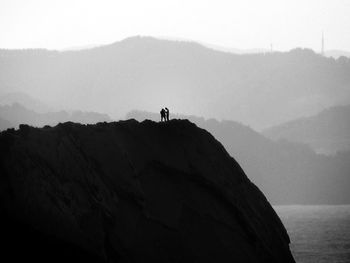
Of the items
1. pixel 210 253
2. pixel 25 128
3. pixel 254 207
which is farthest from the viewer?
pixel 254 207

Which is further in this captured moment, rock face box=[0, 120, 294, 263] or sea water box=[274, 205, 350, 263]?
sea water box=[274, 205, 350, 263]

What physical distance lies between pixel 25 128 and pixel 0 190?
3372mm

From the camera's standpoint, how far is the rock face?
29.7 meters

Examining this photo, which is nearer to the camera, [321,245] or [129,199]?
[129,199]

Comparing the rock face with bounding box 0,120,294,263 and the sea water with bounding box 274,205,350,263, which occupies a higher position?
the rock face with bounding box 0,120,294,263

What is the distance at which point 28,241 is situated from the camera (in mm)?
29859

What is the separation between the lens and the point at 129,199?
32.5 metres

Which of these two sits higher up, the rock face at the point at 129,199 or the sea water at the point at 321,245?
the rock face at the point at 129,199

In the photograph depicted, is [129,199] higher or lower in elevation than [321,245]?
higher

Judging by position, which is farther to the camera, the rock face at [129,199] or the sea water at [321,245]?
the sea water at [321,245]

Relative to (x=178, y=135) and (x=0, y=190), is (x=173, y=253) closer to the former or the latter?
(x=178, y=135)

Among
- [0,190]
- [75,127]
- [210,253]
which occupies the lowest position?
[210,253]

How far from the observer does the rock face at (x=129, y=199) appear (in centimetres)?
2973

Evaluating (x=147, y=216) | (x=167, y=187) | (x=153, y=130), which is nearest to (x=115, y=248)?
(x=147, y=216)
